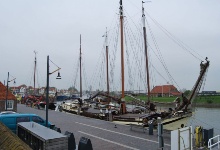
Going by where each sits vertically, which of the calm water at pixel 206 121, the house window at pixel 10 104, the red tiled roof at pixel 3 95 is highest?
the red tiled roof at pixel 3 95

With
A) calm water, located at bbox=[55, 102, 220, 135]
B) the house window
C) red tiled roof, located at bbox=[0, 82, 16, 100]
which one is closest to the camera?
calm water, located at bbox=[55, 102, 220, 135]

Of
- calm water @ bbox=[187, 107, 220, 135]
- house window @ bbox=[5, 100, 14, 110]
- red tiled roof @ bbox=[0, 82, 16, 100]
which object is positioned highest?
red tiled roof @ bbox=[0, 82, 16, 100]

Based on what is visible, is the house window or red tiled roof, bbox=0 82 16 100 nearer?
the house window

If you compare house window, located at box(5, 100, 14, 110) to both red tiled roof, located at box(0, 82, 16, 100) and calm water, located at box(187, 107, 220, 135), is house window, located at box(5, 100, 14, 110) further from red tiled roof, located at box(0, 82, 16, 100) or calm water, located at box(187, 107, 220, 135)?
calm water, located at box(187, 107, 220, 135)

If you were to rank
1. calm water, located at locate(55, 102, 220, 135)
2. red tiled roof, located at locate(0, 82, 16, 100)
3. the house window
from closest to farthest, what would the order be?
calm water, located at locate(55, 102, 220, 135) → the house window → red tiled roof, located at locate(0, 82, 16, 100)

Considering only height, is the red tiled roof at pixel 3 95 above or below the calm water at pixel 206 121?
above

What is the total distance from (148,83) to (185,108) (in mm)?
9767

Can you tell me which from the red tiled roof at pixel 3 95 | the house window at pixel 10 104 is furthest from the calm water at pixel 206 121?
the red tiled roof at pixel 3 95

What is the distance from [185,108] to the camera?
26859 mm

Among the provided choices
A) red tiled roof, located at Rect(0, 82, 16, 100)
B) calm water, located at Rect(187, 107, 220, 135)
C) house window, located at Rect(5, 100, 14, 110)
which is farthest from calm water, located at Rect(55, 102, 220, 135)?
red tiled roof, located at Rect(0, 82, 16, 100)

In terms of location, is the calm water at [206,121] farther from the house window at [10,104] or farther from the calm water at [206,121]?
the house window at [10,104]

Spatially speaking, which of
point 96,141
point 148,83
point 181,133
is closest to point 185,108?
point 148,83

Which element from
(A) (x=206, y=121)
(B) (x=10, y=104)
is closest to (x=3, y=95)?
(B) (x=10, y=104)

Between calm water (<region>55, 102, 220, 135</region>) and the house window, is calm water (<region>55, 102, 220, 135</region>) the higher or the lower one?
the lower one
